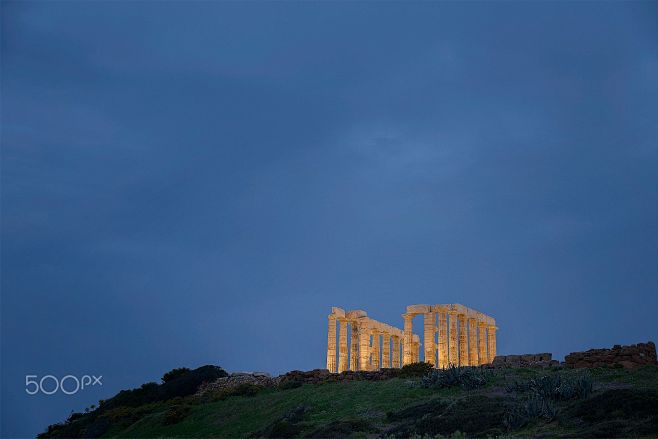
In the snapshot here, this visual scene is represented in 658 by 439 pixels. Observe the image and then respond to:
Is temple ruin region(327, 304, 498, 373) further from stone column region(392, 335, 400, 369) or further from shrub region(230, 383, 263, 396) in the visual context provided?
shrub region(230, 383, 263, 396)

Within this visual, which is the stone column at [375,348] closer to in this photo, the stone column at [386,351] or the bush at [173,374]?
the stone column at [386,351]

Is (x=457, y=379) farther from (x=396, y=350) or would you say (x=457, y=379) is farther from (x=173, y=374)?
(x=396, y=350)

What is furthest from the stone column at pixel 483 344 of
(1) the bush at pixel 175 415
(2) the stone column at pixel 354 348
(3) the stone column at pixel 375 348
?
(1) the bush at pixel 175 415

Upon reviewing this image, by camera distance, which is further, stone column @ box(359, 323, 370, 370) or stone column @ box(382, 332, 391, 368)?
stone column @ box(382, 332, 391, 368)

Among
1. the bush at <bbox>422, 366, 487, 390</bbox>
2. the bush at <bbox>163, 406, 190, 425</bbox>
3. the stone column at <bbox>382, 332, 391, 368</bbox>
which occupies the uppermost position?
the stone column at <bbox>382, 332, 391, 368</bbox>

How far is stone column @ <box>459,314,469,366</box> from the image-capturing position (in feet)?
214

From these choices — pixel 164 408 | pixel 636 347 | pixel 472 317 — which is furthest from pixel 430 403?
pixel 472 317

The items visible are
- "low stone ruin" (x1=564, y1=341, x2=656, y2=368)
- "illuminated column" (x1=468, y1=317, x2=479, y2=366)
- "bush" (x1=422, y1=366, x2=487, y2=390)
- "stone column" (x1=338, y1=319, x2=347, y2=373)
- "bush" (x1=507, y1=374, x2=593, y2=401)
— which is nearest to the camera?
"bush" (x1=507, y1=374, x2=593, y2=401)

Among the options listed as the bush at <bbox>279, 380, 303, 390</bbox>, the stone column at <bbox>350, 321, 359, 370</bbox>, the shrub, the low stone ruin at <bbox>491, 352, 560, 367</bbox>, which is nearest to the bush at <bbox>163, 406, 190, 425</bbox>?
the shrub

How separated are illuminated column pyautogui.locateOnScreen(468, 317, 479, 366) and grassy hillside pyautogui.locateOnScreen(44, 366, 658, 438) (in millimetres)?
28242

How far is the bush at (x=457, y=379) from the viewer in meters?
30.9

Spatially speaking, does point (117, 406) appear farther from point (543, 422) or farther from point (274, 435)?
point (543, 422)

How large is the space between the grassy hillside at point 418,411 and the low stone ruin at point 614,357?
2.01 m

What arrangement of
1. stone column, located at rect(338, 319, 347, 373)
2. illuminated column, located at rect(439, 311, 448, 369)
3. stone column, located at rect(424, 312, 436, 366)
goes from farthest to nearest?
stone column, located at rect(338, 319, 347, 373) < illuminated column, located at rect(439, 311, 448, 369) < stone column, located at rect(424, 312, 436, 366)
